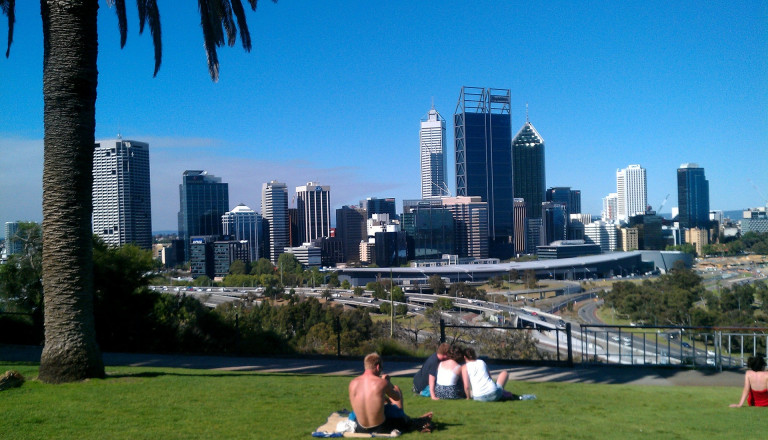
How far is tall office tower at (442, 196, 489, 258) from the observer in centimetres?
9044

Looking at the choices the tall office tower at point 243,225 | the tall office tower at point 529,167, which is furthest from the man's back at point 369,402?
the tall office tower at point 529,167

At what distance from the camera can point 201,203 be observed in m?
86.4

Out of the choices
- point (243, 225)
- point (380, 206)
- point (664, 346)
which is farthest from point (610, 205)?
point (664, 346)

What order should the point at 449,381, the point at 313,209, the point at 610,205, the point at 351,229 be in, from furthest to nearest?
1. the point at 610,205
2. the point at 313,209
3. the point at 351,229
4. the point at 449,381

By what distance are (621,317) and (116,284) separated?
14.9 meters

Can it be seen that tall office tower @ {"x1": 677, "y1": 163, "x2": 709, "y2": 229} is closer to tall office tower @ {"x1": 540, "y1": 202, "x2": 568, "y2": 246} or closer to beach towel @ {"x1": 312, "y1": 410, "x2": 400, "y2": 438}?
tall office tower @ {"x1": 540, "y1": 202, "x2": 568, "y2": 246}

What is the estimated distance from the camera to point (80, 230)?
27.8 ft

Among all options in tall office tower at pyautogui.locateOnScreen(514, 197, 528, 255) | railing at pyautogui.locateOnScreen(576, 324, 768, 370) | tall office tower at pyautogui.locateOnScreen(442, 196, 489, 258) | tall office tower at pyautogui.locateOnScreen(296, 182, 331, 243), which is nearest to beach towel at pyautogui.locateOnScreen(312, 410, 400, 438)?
railing at pyautogui.locateOnScreen(576, 324, 768, 370)

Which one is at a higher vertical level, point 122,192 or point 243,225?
point 122,192

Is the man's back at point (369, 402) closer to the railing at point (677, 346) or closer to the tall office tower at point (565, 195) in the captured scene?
the railing at point (677, 346)

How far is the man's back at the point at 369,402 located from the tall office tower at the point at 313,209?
9706 cm

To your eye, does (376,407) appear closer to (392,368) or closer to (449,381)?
(449,381)

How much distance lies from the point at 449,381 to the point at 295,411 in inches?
83.6

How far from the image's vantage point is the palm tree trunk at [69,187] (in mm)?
8219
